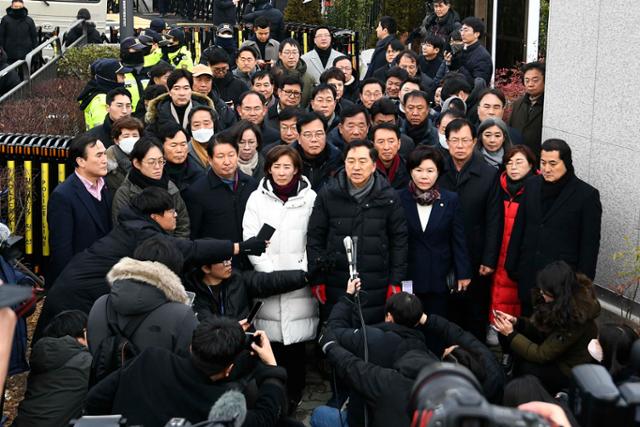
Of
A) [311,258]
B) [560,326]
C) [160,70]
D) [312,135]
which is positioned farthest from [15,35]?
[560,326]

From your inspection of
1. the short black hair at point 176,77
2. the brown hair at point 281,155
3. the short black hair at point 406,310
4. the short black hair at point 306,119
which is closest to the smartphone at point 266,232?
the brown hair at point 281,155

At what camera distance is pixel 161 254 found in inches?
231

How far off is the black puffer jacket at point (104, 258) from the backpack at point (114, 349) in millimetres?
1005

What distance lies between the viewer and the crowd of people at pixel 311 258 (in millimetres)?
5445

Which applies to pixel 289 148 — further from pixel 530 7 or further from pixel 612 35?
pixel 530 7

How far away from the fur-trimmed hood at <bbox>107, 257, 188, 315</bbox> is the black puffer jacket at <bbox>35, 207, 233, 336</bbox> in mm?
904

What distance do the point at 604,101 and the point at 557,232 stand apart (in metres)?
1.38

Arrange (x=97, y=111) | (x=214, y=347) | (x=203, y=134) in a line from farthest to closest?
(x=97, y=111)
(x=203, y=134)
(x=214, y=347)

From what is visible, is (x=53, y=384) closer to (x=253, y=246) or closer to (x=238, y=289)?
(x=238, y=289)

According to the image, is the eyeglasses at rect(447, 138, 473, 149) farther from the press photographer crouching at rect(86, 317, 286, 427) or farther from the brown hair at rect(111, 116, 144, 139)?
the press photographer crouching at rect(86, 317, 286, 427)

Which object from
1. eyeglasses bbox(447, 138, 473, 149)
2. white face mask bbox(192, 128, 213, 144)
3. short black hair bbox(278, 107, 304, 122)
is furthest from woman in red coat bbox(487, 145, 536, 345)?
white face mask bbox(192, 128, 213, 144)

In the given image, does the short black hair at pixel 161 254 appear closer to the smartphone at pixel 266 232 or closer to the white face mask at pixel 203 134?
the smartphone at pixel 266 232

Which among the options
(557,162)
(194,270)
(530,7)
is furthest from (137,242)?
(530,7)

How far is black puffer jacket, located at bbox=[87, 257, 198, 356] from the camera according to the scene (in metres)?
5.53
